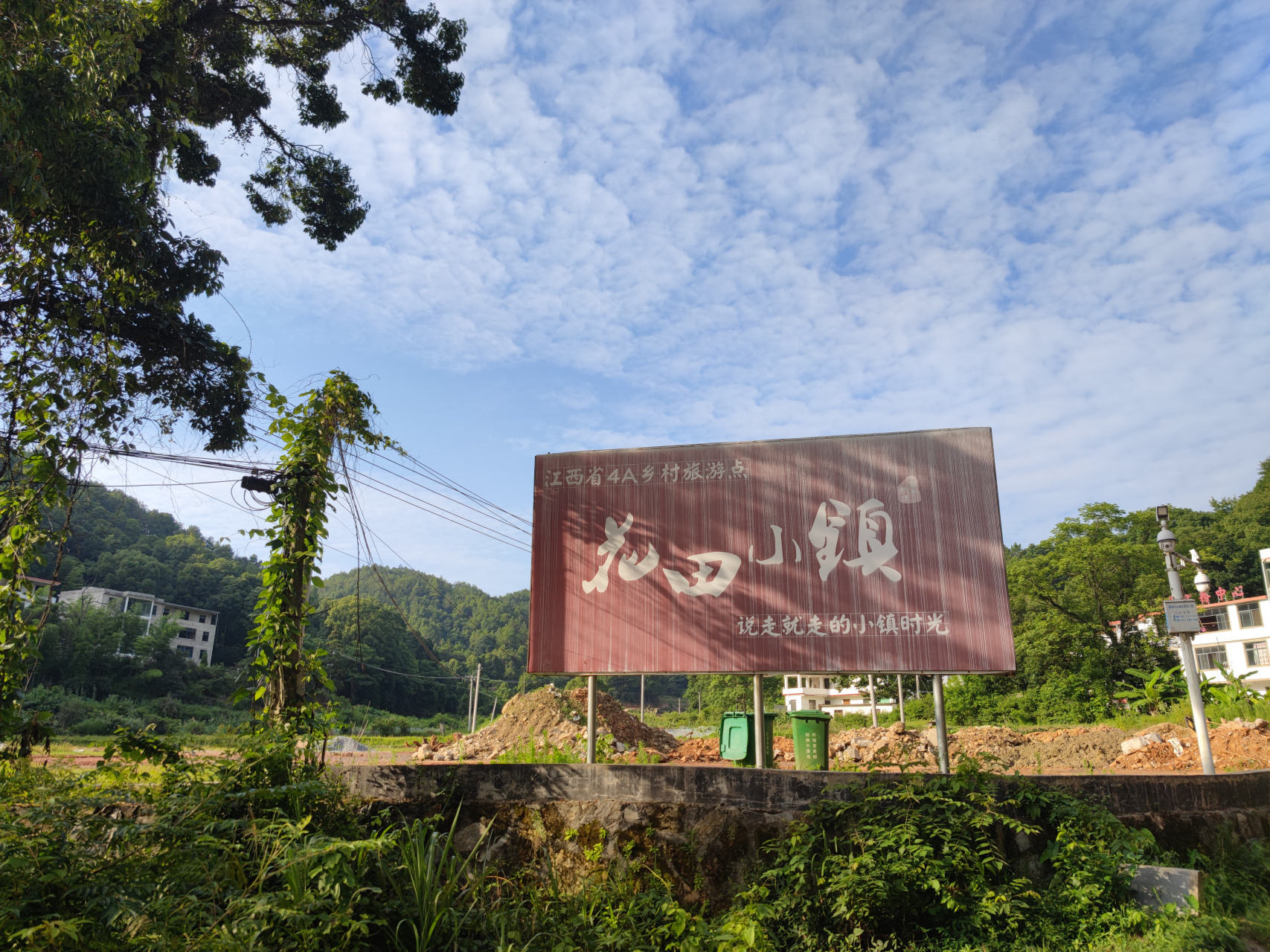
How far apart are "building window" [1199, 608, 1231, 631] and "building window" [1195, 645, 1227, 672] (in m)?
1.08

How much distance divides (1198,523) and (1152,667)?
29.7 metres

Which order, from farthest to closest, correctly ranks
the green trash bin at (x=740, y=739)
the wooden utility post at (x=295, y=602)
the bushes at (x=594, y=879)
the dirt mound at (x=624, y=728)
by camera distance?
the dirt mound at (x=624, y=728) < the green trash bin at (x=740, y=739) < the wooden utility post at (x=295, y=602) < the bushes at (x=594, y=879)

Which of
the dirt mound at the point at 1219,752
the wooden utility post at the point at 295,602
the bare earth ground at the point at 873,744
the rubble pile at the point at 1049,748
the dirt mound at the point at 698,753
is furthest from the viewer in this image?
the rubble pile at the point at 1049,748

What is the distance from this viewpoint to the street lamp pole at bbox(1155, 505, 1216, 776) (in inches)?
263

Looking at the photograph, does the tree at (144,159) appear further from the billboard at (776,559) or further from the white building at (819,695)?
the white building at (819,695)

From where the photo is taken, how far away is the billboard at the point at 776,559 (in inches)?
242

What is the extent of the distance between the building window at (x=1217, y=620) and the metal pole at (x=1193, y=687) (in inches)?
1487

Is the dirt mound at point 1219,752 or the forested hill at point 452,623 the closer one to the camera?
the dirt mound at point 1219,752

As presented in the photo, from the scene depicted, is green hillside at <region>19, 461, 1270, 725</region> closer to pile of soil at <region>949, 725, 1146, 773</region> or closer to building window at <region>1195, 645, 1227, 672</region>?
building window at <region>1195, 645, 1227, 672</region>

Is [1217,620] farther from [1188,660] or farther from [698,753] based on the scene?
[698,753]

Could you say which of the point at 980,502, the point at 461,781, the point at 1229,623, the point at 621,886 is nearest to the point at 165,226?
the point at 461,781

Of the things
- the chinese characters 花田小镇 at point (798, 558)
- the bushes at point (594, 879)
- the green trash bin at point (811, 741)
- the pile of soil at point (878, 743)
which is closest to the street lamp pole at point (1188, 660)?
the bushes at point (594, 879)

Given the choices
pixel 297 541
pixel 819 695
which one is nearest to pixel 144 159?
pixel 297 541

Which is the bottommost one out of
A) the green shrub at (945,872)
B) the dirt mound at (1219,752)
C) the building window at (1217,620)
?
the green shrub at (945,872)
